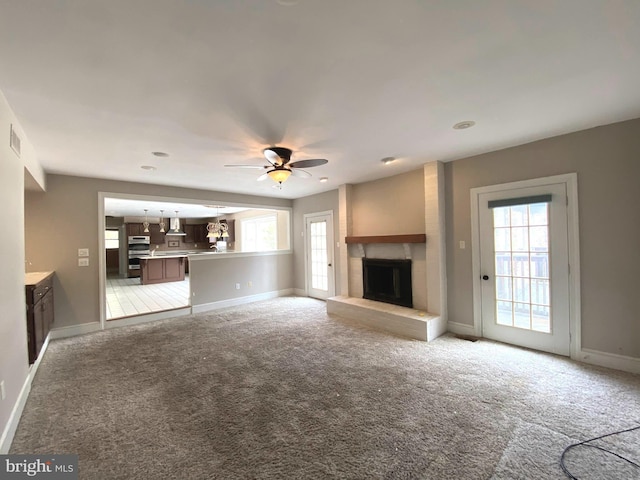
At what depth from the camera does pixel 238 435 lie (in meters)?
2.03

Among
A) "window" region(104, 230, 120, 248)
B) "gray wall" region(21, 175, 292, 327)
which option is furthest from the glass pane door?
"window" region(104, 230, 120, 248)

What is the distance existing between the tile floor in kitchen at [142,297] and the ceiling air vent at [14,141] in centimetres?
327

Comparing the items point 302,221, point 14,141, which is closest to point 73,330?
point 14,141

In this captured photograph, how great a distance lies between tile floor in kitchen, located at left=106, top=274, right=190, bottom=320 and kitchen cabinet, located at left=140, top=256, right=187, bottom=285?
241mm

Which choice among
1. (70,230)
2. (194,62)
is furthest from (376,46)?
(70,230)

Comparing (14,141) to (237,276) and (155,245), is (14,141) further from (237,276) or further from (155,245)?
(155,245)

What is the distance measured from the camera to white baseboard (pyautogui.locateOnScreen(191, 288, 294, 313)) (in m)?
5.64

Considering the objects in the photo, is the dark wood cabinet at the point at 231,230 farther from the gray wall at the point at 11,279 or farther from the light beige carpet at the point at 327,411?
the gray wall at the point at 11,279

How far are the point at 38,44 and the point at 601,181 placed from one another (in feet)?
15.8

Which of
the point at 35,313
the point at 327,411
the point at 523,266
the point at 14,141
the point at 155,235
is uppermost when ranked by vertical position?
the point at 14,141

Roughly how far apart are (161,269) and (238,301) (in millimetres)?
4771

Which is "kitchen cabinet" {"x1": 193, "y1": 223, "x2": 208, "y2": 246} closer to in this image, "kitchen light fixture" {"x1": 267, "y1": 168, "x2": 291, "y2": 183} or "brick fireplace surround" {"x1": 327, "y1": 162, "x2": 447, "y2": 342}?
"brick fireplace surround" {"x1": 327, "y1": 162, "x2": 447, "y2": 342}

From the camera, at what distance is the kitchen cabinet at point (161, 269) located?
9023mm

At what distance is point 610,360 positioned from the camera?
2.91 metres
